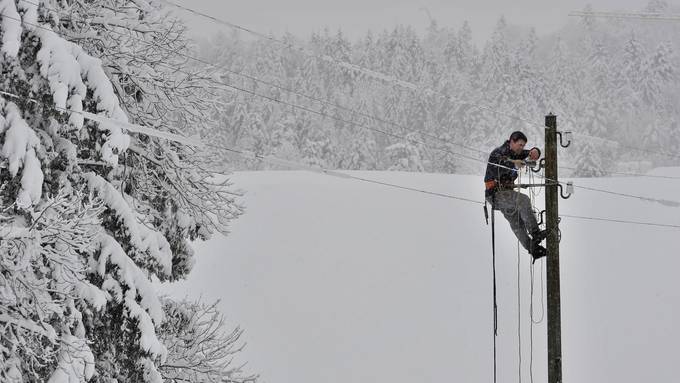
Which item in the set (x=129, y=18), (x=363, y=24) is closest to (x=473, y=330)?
(x=129, y=18)

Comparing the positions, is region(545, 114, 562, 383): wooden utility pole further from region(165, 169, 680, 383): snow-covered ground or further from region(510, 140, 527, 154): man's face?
region(165, 169, 680, 383): snow-covered ground

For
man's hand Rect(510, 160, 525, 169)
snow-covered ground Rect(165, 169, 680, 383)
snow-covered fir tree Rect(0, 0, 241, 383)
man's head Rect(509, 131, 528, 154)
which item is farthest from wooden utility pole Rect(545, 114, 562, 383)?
snow-covered ground Rect(165, 169, 680, 383)

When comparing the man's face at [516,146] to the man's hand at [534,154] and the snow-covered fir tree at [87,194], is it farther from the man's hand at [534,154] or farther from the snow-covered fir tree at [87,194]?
the snow-covered fir tree at [87,194]

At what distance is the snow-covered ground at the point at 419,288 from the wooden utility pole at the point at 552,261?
450 inches

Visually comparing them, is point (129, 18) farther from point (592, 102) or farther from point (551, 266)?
point (592, 102)

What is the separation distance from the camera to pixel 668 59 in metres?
87.8

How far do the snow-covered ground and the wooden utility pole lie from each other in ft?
37.5

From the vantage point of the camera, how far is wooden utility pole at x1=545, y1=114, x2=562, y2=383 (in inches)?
479

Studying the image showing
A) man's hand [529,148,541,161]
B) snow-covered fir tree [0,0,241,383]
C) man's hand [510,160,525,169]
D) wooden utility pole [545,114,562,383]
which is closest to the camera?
snow-covered fir tree [0,0,241,383]

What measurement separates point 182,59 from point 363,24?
5155 inches

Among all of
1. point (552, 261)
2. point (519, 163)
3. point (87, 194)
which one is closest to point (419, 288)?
point (519, 163)

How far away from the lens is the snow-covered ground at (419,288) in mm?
24000

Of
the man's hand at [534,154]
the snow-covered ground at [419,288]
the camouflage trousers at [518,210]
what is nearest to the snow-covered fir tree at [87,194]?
the camouflage trousers at [518,210]

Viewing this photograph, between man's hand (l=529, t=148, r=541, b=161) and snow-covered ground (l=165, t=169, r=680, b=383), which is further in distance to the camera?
snow-covered ground (l=165, t=169, r=680, b=383)
